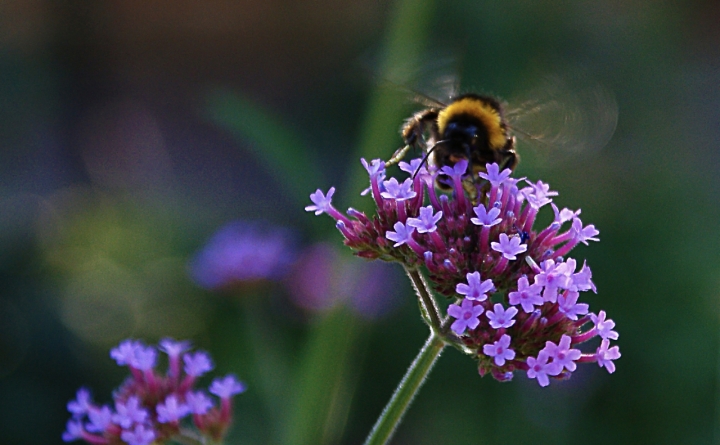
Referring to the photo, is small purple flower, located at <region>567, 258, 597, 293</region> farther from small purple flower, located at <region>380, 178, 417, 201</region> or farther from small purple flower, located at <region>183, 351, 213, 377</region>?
small purple flower, located at <region>183, 351, 213, 377</region>

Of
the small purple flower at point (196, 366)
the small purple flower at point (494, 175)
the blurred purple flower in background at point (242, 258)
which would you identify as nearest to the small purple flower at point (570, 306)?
the small purple flower at point (494, 175)

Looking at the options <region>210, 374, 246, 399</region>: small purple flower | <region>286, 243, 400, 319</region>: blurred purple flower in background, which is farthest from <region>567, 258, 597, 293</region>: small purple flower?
<region>286, 243, 400, 319</region>: blurred purple flower in background

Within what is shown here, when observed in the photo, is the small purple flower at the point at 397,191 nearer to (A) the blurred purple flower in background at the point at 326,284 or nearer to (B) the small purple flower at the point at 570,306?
(B) the small purple flower at the point at 570,306

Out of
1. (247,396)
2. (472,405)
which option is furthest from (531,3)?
(247,396)

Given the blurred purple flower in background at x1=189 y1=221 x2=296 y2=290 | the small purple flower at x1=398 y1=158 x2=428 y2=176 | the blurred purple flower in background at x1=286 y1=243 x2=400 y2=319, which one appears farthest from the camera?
the blurred purple flower in background at x1=286 y1=243 x2=400 y2=319

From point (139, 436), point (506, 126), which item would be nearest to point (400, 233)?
point (506, 126)
